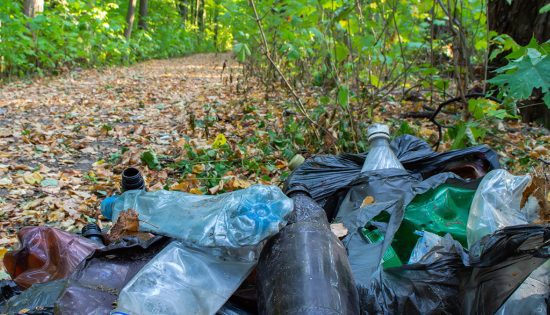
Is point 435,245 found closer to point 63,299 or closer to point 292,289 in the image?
point 292,289

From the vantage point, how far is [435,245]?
1.45m

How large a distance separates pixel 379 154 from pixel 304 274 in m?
1.27

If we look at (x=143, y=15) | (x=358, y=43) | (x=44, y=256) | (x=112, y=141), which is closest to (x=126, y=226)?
(x=44, y=256)

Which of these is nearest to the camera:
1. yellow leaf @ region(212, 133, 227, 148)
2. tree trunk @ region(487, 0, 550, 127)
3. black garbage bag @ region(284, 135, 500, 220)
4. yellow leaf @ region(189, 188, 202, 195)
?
black garbage bag @ region(284, 135, 500, 220)

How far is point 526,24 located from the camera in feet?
13.6

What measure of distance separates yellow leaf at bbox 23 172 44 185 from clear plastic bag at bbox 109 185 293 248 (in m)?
1.73

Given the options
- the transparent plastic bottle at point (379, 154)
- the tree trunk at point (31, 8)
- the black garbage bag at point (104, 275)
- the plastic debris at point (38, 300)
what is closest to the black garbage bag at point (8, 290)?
the plastic debris at point (38, 300)

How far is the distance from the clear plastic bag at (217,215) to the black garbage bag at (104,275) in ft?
0.39

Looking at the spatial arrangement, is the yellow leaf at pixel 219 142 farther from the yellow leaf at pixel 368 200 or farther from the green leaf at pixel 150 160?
the yellow leaf at pixel 368 200

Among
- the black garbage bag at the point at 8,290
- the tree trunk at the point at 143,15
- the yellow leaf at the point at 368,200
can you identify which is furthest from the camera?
the tree trunk at the point at 143,15

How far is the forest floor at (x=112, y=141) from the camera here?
9.71 ft

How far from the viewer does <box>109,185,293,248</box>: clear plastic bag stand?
1.43 meters

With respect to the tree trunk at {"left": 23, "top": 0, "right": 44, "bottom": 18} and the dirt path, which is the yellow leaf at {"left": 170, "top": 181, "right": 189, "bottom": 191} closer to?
the dirt path

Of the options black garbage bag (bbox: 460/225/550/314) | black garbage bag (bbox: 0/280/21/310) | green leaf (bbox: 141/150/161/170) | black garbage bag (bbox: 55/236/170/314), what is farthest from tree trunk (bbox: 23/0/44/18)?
black garbage bag (bbox: 460/225/550/314)
